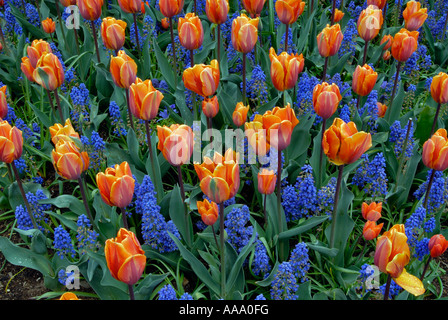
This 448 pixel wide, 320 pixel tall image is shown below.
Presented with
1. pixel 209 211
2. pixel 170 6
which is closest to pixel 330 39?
pixel 170 6

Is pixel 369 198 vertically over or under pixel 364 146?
under

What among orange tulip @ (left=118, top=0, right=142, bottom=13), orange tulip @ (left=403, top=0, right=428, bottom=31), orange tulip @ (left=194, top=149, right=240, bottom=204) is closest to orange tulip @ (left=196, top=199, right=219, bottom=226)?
orange tulip @ (left=194, top=149, right=240, bottom=204)

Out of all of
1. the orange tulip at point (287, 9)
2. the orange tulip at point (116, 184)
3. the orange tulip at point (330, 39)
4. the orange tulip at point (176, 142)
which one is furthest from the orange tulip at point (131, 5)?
the orange tulip at point (116, 184)

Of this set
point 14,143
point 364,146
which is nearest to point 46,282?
point 14,143

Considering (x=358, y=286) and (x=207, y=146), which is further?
(x=207, y=146)

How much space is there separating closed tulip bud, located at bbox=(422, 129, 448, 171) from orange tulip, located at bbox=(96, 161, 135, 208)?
4.78 ft

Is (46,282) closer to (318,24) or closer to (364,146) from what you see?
(364,146)

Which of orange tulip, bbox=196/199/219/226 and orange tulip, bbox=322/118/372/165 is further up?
orange tulip, bbox=322/118/372/165

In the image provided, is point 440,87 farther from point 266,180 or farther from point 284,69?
point 266,180

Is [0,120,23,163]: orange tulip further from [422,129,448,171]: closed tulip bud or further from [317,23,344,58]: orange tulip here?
[422,129,448,171]: closed tulip bud

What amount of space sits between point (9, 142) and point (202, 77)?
42.2 inches

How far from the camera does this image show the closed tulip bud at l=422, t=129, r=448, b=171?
2.49 m

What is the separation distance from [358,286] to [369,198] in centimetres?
70

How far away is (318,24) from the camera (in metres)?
4.64
